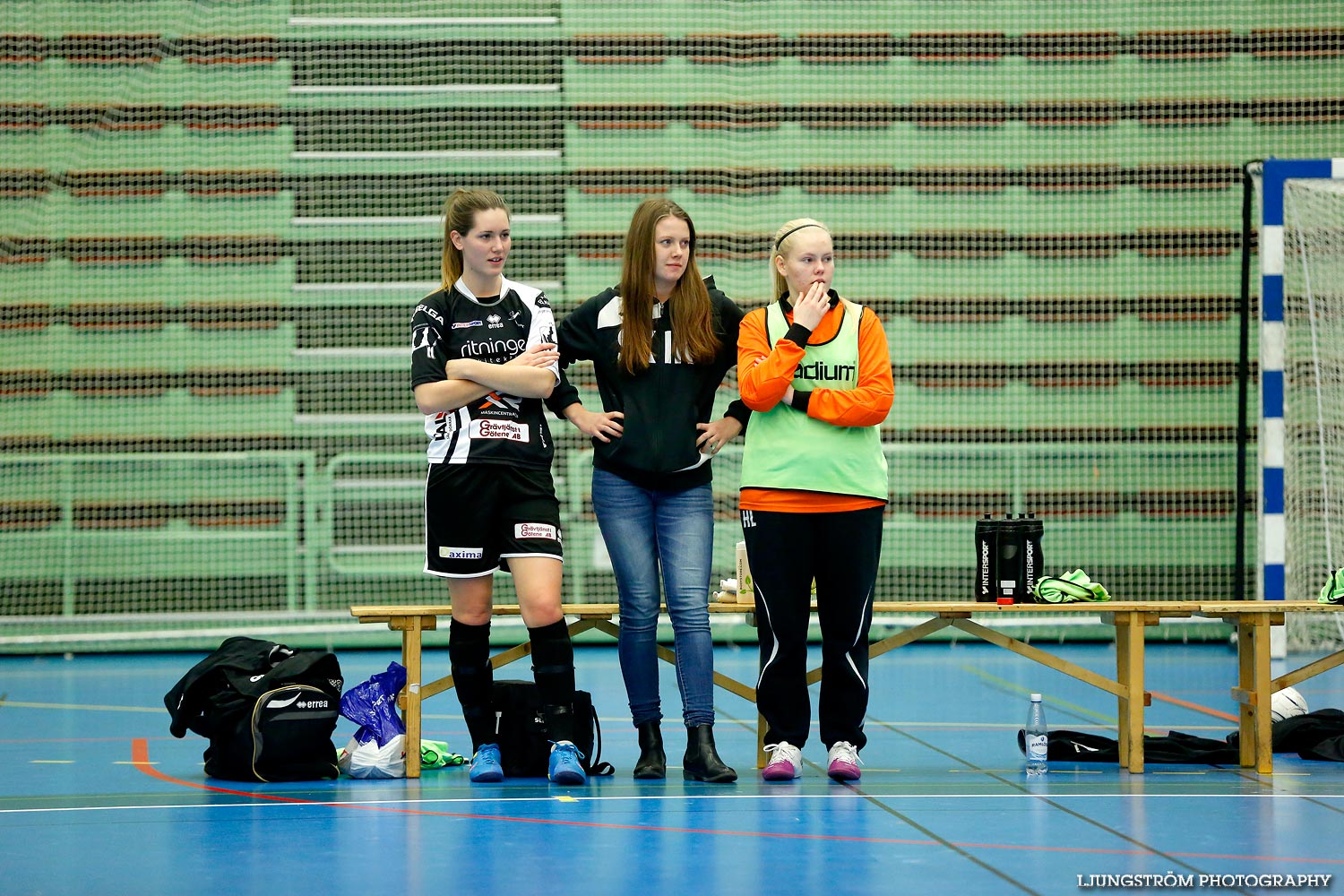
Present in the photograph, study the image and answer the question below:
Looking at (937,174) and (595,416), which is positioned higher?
(937,174)

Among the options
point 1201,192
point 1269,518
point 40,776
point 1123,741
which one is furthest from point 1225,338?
point 40,776

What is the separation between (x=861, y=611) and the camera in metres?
4.30

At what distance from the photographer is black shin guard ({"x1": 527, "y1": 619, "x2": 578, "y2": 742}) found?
14.1 feet

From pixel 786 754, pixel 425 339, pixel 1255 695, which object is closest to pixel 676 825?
pixel 786 754

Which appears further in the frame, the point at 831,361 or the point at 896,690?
the point at 896,690

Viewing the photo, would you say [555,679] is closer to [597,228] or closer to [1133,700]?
[1133,700]

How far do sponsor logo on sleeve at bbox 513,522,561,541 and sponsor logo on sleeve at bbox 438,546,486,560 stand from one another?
0.42 feet

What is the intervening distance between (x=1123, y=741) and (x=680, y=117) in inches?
245

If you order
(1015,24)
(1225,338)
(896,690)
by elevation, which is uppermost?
(1015,24)

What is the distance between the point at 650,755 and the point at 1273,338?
567cm

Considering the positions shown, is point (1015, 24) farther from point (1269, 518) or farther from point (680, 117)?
point (1269, 518)

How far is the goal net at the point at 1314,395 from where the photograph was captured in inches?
344

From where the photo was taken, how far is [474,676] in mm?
4418

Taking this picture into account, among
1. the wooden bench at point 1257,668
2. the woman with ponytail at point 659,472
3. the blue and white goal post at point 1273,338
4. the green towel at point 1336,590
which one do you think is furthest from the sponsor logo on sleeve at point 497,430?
the blue and white goal post at point 1273,338
